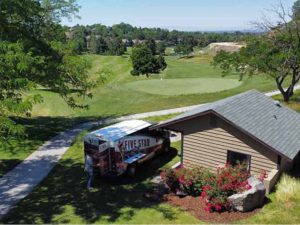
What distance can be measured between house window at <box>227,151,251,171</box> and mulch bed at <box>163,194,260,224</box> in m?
2.74

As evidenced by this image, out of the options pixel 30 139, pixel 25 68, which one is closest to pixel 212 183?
A: pixel 25 68

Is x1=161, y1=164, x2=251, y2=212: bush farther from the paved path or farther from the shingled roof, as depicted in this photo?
the paved path

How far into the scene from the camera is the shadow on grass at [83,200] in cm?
1475

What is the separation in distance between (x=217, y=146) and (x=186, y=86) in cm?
3702

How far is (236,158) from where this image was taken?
56.9 feet

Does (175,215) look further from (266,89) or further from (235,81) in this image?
(235,81)

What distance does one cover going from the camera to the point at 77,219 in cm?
1452

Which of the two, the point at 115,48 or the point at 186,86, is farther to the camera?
the point at 115,48

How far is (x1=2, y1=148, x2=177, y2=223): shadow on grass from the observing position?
48.4 feet

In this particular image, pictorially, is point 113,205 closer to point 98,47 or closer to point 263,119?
point 263,119

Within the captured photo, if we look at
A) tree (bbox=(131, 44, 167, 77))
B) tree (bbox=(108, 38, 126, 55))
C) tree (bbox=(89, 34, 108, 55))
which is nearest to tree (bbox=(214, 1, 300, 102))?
tree (bbox=(131, 44, 167, 77))

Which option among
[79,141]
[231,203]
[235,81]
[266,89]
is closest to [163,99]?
[266,89]

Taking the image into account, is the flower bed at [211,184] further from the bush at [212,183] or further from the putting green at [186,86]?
the putting green at [186,86]

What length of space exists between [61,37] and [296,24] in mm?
19294
